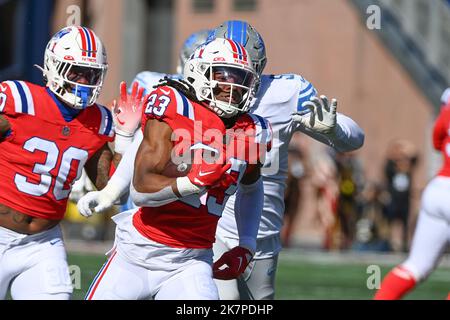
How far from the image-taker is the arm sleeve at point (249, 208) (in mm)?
5523

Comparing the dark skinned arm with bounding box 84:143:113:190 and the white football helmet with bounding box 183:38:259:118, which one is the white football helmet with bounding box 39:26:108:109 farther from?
the white football helmet with bounding box 183:38:259:118

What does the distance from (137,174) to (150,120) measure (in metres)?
0.25

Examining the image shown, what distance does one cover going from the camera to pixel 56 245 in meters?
5.68

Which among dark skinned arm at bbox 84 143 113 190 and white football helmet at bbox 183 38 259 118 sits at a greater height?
white football helmet at bbox 183 38 259 118

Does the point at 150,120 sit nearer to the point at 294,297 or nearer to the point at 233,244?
the point at 233,244

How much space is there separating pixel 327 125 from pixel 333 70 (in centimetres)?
1330

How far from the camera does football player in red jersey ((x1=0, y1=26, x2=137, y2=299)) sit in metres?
5.56

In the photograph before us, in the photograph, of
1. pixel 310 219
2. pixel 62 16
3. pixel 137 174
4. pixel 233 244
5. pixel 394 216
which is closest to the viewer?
pixel 137 174

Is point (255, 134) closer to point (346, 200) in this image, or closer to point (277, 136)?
point (277, 136)

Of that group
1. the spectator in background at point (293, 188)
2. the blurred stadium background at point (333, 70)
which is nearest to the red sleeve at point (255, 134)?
the blurred stadium background at point (333, 70)

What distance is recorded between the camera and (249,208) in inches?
219

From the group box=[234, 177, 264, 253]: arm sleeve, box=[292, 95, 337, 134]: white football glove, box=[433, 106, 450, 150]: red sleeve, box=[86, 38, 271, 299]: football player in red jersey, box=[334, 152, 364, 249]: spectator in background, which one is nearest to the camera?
box=[86, 38, 271, 299]: football player in red jersey

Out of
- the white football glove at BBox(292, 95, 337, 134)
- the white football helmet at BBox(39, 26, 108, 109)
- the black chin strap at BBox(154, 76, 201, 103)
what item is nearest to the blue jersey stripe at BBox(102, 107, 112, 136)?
the white football helmet at BBox(39, 26, 108, 109)
